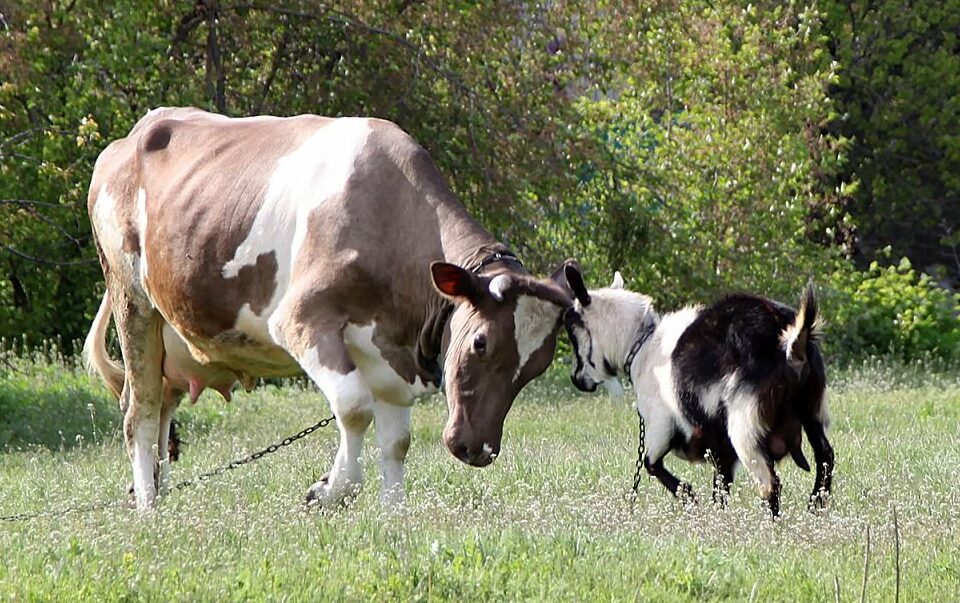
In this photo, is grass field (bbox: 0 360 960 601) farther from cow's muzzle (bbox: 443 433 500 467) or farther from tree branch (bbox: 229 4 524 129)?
tree branch (bbox: 229 4 524 129)

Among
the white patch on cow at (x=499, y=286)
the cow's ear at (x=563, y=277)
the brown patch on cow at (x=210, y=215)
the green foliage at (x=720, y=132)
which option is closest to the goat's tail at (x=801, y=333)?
the cow's ear at (x=563, y=277)

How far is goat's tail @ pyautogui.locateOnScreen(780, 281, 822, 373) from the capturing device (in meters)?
9.16

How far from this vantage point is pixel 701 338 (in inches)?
392

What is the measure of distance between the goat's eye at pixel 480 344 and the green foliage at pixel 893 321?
45.6ft

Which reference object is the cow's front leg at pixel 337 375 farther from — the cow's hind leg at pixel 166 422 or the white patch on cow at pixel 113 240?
the cow's hind leg at pixel 166 422

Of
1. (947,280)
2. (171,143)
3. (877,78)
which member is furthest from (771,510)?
(947,280)

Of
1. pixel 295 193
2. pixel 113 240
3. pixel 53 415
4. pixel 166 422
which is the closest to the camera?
pixel 295 193

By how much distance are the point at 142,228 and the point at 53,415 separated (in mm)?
5424

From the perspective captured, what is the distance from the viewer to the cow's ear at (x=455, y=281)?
8.02 metres

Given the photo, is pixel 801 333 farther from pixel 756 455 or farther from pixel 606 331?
pixel 606 331

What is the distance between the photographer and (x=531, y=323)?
27.2 feet

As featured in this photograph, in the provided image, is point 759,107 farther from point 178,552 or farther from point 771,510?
point 178,552

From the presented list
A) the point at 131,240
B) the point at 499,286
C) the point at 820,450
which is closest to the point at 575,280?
the point at 499,286

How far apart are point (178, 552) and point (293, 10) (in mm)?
12045
